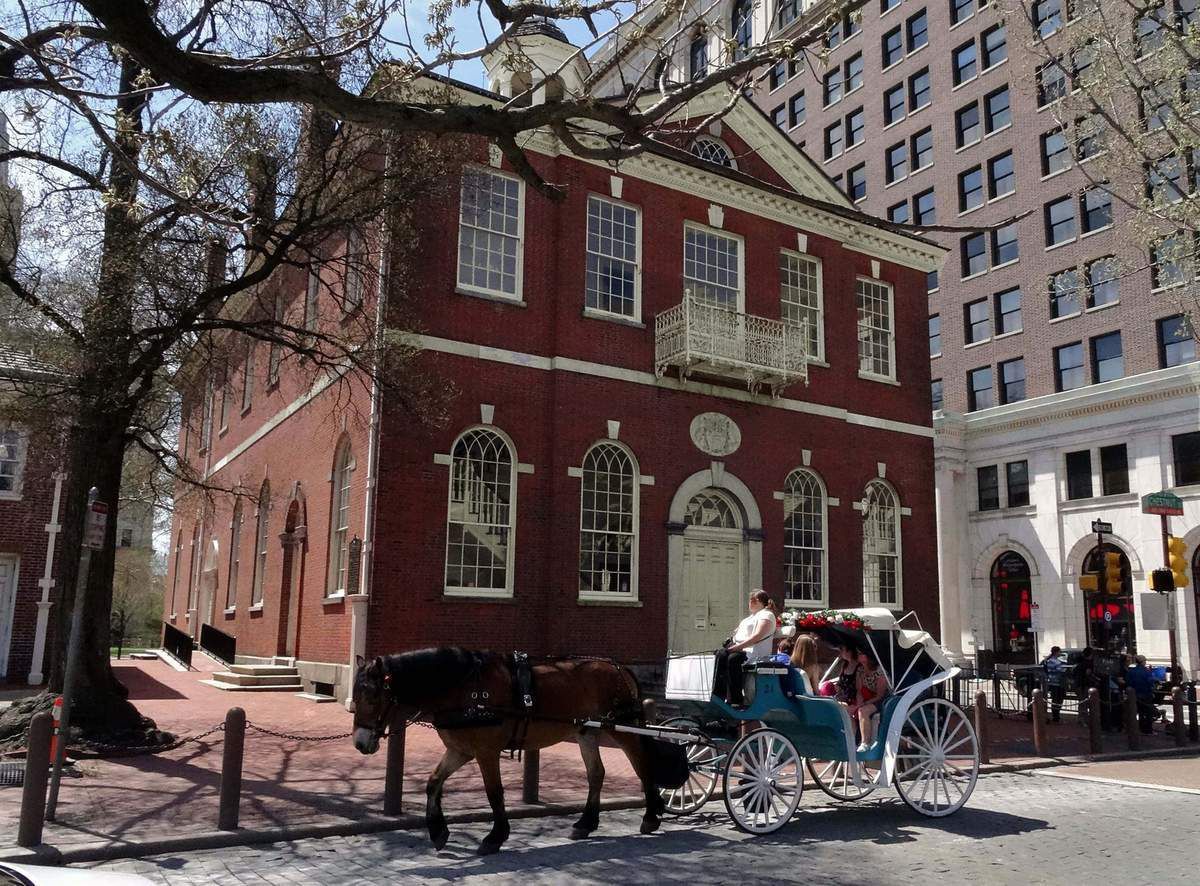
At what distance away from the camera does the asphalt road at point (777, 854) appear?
286 inches

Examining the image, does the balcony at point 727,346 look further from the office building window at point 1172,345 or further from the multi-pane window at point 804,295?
the office building window at point 1172,345

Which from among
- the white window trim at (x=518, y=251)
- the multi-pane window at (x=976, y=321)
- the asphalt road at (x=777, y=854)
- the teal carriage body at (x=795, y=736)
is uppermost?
the multi-pane window at (x=976, y=321)

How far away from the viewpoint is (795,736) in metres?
9.49

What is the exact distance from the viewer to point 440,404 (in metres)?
16.9

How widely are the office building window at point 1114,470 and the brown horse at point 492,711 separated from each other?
31.8m

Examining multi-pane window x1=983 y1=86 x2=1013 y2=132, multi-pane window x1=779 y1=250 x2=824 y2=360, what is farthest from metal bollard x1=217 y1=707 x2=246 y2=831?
multi-pane window x1=983 y1=86 x2=1013 y2=132

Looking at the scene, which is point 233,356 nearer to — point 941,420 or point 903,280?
point 903,280

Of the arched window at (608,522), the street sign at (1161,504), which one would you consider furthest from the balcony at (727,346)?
the street sign at (1161,504)

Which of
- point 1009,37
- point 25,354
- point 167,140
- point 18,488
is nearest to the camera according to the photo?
point 167,140

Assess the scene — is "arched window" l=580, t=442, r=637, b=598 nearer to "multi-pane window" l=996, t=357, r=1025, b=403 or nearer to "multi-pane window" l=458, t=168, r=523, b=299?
"multi-pane window" l=458, t=168, r=523, b=299

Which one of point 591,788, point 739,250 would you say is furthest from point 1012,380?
point 591,788

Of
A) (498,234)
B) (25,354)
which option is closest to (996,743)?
(498,234)

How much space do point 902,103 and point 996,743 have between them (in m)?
36.6

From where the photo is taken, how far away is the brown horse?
304 inches
